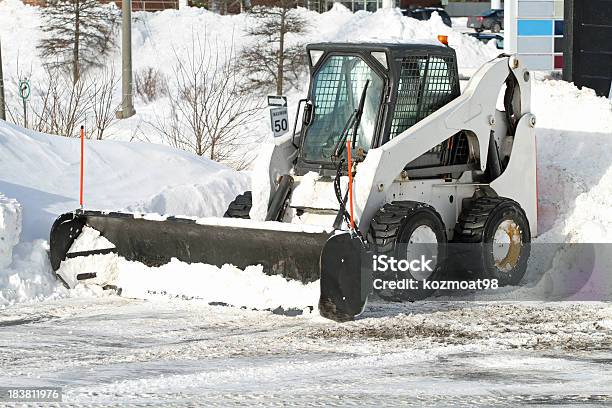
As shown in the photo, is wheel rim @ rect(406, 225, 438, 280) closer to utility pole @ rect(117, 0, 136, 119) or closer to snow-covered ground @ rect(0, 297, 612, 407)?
snow-covered ground @ rect(0, 297, 612, 407)

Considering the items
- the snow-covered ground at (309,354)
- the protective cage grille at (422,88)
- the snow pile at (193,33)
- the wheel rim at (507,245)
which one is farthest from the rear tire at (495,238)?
the snow pile at (193,33)

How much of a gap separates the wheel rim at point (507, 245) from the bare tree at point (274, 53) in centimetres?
2373

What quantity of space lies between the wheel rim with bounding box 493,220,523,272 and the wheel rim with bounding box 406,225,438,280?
0.76m

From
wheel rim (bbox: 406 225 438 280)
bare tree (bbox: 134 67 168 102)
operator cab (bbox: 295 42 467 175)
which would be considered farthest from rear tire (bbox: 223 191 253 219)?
bare tree (bbox: 134 67 168 102)

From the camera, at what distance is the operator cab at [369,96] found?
10188 millimetres

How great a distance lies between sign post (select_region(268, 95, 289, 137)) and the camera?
1070 centimetres

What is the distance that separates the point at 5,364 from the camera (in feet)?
25.3

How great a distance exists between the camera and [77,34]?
39.2 metres

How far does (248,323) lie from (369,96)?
2.42m

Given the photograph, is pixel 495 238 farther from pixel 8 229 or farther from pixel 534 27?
pixel 534 27

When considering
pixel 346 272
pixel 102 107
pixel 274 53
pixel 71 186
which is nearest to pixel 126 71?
pixel 102 107

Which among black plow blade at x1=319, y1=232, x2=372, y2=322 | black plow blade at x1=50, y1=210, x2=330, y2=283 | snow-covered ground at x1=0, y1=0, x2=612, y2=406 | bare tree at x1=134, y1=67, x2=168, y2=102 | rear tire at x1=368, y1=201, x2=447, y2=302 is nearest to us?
snow-covered ground at x1=0, y1=0, x2=612, y2=406

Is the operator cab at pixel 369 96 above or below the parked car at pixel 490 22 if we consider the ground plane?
below

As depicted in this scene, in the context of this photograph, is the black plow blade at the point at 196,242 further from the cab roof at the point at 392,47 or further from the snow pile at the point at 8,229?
the cab roof at the point at 392,47
